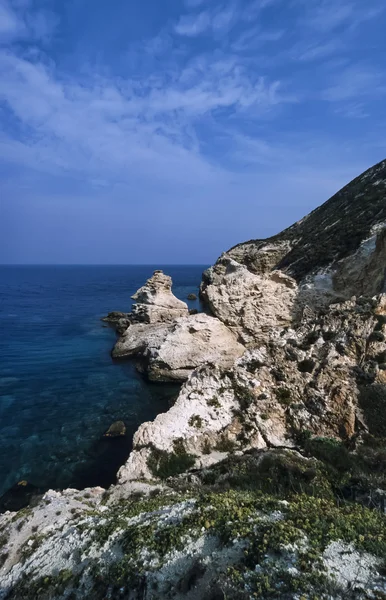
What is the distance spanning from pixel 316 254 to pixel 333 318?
71.1ft

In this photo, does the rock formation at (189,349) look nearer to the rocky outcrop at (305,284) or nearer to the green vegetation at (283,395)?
the rocky outcrop at (305,284)

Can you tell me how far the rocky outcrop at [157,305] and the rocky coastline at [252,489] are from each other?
15.0m

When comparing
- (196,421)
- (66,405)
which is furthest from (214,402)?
(66,405)

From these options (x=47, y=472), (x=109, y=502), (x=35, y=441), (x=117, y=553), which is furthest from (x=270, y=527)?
(x=35, y=441)

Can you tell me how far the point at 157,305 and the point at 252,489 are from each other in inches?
1317

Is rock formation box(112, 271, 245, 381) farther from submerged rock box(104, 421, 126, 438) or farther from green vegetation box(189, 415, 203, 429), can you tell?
green vegetation box(189, 415, 203, 429)

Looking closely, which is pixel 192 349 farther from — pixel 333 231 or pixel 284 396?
pixel 333 231

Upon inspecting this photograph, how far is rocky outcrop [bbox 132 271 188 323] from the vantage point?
138ft

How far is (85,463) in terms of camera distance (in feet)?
56.8

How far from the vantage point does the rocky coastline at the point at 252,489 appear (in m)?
6.34

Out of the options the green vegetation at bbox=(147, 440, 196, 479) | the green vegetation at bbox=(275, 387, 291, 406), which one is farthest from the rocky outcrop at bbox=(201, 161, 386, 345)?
the green vegetation at bbox=(147, 440, 196, 479)

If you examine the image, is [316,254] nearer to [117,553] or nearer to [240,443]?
[240,443]

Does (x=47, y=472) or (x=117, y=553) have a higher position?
(x=117, y=553)

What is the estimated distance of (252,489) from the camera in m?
10.8
